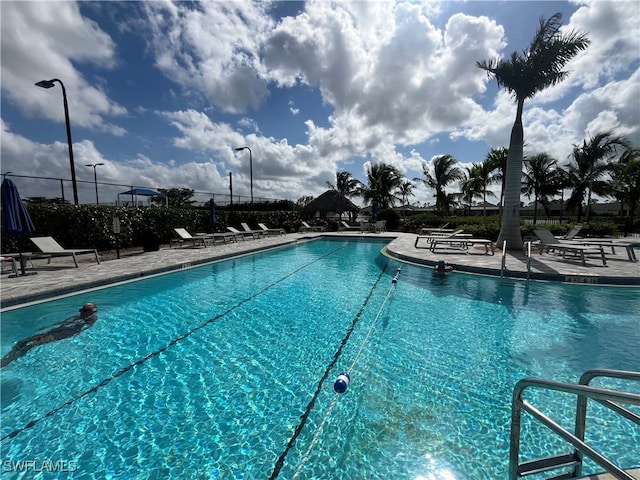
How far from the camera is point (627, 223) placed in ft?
63.9

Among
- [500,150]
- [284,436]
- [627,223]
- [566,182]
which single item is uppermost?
[500,150]

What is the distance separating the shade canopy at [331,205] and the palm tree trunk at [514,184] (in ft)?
46.1

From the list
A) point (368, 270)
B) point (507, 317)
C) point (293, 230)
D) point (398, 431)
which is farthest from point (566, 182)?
point (398, 431)

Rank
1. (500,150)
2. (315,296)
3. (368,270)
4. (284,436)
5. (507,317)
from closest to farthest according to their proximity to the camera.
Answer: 1. (284,436)
2. (507,317)
3. (315,296)
4. (368,270)
5. (500,150)

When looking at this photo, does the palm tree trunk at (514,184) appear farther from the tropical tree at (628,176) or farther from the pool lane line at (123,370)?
the tropical tree at (628,176)

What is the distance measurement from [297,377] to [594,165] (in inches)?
1098

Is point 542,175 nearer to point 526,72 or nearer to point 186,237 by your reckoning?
point 526,72

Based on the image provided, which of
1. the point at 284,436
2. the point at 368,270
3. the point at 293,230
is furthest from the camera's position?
the point at 293,230

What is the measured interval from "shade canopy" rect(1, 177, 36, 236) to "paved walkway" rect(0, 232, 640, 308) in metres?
1.28

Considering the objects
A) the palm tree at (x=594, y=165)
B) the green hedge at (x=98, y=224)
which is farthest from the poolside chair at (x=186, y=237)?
the palm tree at (x=594, y=165)

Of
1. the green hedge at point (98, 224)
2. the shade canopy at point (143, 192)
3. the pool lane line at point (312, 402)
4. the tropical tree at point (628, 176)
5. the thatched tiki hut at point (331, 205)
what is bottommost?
the pool lane line at point (312, 402)

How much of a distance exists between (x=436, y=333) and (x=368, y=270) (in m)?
5.08

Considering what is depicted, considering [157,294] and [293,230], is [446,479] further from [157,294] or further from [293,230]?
[293,230]

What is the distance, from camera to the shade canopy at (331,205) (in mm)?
24688
